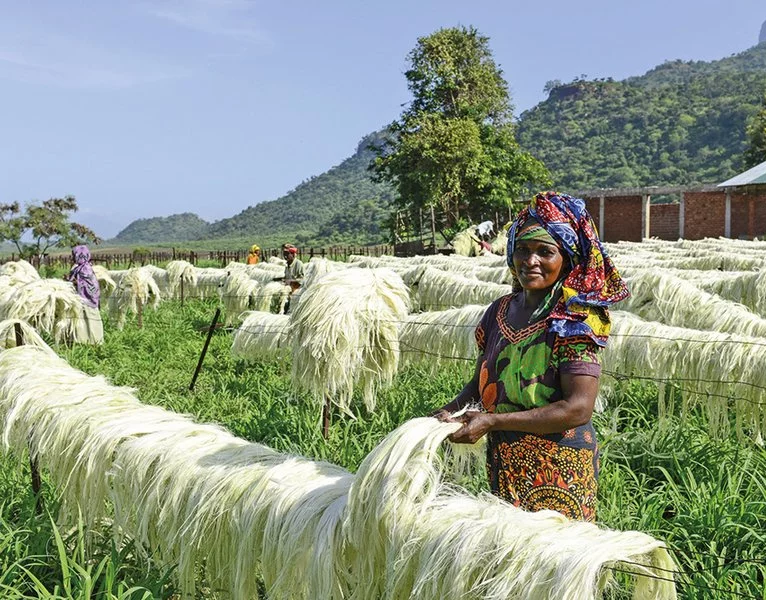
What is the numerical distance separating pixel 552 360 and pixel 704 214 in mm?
32911

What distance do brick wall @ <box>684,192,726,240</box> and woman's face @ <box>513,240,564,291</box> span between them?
1277 inches

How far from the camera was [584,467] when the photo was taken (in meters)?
2.30

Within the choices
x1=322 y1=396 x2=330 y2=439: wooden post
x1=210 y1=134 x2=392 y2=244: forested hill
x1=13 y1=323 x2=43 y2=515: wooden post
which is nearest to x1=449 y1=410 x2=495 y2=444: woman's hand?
x1=13 y1=323 x2=43 y2=515: wooden post

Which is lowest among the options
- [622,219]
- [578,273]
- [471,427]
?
[471,427]

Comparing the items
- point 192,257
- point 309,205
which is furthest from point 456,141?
point 309,205

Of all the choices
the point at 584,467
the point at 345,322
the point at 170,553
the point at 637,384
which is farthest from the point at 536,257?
the point at 637,384

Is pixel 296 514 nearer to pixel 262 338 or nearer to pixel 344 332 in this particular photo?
pixel 344 332

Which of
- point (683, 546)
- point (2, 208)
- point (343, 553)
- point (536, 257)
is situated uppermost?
point (2, 208)

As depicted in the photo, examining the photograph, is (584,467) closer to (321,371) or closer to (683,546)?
(683,546)

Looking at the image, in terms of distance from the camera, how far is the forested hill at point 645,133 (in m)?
71.1

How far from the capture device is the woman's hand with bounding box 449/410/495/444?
1.99 m

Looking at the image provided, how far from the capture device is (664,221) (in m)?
32.9

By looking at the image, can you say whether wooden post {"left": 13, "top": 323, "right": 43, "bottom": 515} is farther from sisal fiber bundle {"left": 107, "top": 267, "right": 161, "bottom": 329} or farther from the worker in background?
sisal fiber bundle {"left": 107, "top": 267, "right": 161, "bottom": 329}

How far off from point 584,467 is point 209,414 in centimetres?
501
